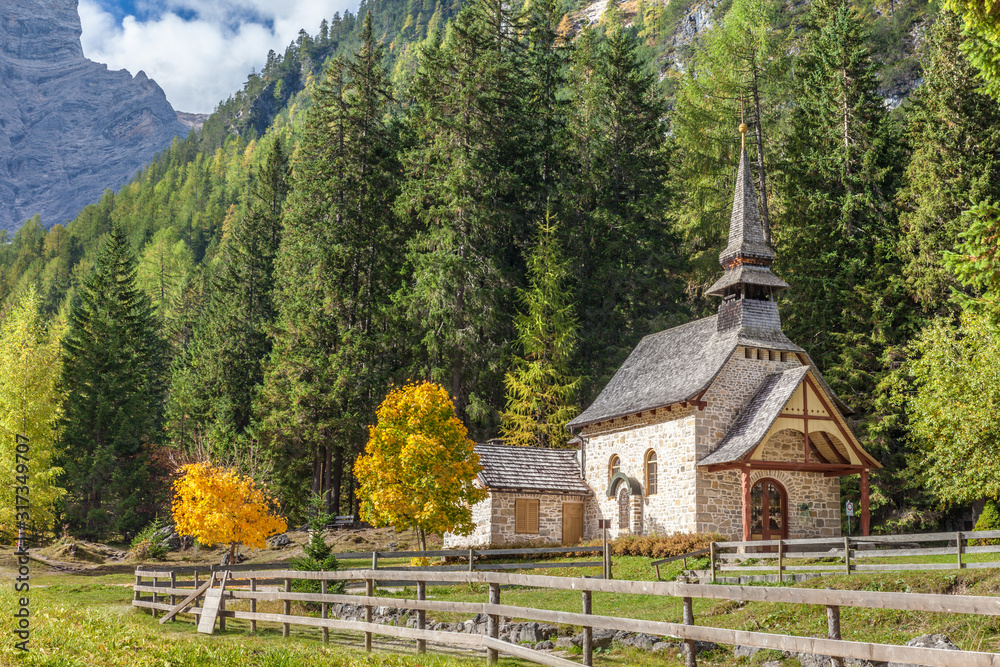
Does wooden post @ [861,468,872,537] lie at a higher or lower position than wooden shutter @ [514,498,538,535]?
higher

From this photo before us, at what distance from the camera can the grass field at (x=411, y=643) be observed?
32.8 feet

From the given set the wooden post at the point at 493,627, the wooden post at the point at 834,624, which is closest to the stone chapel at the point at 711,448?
the wooden post at the point at 493,627

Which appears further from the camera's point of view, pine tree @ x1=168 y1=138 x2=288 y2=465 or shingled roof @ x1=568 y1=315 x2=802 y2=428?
pine tree @ x1=168 y1=138 x2=288 y2=465

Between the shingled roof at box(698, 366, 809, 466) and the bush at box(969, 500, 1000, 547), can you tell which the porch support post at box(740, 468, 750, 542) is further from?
the bush at box(969, 500, 1000, 547)

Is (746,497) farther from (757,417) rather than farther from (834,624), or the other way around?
(834,624)

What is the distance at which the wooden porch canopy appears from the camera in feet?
95.8

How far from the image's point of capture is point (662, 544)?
29.1 metres

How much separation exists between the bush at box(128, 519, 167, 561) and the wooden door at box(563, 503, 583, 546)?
61.5 feet

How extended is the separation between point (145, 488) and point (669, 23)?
112 m

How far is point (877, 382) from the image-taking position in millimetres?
37500

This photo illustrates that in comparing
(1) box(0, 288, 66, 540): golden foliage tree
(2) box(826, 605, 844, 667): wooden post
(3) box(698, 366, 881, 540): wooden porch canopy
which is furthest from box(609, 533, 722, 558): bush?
(1) box(0, 288, 66, 540): golden foliage tree

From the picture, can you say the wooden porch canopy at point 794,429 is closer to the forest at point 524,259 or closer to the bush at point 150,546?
the forest at point 524,259

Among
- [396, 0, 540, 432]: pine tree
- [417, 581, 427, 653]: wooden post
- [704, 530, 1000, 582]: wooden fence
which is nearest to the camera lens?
[417, 581, 427, 653]: wooden post

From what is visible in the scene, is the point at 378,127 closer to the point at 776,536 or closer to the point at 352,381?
the point at 352,381
